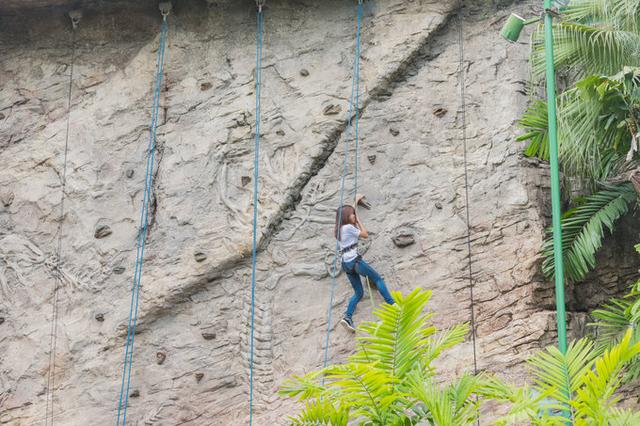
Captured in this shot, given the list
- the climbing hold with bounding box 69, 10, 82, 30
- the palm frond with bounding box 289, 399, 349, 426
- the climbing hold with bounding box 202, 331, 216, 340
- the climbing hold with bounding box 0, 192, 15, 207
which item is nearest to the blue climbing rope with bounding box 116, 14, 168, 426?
Answer: the climbing hold with bounding box 202, 331, 216, 340

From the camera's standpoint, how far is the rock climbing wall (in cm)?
1238

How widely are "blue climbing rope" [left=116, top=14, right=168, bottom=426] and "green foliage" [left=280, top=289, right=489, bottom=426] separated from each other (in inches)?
193

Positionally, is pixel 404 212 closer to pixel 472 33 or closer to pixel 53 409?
pixel 472 33

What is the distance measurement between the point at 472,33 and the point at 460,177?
6.39 ft

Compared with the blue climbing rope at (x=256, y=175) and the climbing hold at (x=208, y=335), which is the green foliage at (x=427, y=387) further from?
the climbing hold at (x=208, y=335)

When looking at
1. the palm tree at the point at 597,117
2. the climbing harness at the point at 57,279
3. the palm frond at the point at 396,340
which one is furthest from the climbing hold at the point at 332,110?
the palm frond at the point at 396,340

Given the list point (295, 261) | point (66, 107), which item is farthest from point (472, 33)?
point (66, 107)

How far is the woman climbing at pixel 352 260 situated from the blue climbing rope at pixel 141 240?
2.49m

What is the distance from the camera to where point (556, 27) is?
11.4 meters

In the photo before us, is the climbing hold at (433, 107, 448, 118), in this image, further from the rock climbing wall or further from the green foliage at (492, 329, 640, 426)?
the green foliage at (492, 329, 640, 426)

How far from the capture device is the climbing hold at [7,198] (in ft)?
45.4

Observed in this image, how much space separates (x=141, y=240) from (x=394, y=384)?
6.09m

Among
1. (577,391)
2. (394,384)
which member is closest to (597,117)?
(577,391)

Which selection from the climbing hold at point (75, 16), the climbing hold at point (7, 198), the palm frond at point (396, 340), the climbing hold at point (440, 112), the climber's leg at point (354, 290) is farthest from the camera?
the climbing hold at point (75, 16)
